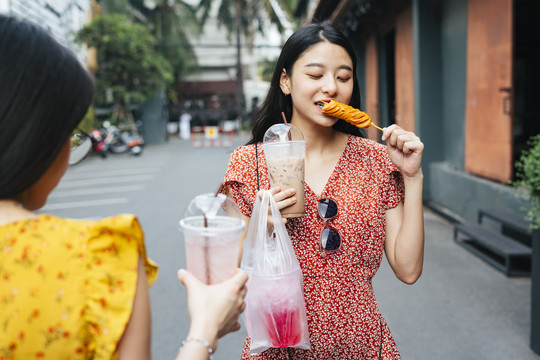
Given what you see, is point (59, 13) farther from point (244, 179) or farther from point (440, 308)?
point (244, 179)

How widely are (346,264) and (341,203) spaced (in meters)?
0.22

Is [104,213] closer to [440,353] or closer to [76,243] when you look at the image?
[440,353]

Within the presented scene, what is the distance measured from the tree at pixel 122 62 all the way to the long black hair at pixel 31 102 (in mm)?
21634

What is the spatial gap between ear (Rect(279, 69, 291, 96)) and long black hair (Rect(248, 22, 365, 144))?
15 millimetres

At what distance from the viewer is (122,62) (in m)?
22.1

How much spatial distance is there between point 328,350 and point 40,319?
1.08 meters

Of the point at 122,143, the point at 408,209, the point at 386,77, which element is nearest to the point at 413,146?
the point at 408,209

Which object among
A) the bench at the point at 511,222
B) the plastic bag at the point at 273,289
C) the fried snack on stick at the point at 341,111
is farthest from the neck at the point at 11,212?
the bench at the point at 511,222

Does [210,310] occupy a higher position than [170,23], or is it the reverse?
[170,23]

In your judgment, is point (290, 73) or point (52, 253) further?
point (290, 73)

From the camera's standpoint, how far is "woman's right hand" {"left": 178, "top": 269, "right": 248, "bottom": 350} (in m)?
1.20

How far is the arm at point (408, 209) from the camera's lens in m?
1.86

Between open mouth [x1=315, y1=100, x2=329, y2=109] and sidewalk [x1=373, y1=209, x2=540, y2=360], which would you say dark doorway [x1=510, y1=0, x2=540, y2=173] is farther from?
open mouth [x1=315, y1=100, x2=329, y2=109]

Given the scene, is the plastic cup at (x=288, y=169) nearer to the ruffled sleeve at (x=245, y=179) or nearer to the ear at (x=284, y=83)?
the ruffled sleeve at (x=245, y=179)
